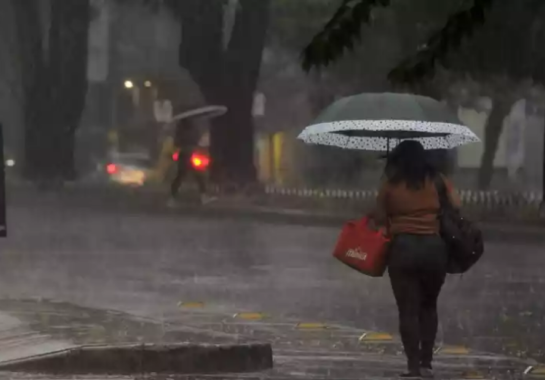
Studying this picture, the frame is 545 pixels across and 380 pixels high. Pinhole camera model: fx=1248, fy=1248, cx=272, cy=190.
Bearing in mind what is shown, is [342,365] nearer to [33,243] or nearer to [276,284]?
[276,284]

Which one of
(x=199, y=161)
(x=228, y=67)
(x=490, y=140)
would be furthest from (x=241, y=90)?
(x=490, y=140)

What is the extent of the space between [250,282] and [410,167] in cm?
651

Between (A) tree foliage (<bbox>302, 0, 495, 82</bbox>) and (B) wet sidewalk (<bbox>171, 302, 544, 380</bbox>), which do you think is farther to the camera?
(A) tree foliage (<bbox>302, 0, 495, 82</bbox>)

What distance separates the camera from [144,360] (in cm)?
870

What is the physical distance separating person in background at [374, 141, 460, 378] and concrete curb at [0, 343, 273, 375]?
125 centimetres

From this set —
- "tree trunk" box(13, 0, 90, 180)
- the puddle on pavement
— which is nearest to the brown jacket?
the puddle on pavement

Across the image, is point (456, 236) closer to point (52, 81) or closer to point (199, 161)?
point (199, 161)

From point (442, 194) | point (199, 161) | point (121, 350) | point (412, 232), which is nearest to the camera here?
point (412, 232)

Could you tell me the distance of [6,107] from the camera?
53.7 m

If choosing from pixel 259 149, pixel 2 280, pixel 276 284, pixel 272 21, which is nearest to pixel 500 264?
pixel 276 284

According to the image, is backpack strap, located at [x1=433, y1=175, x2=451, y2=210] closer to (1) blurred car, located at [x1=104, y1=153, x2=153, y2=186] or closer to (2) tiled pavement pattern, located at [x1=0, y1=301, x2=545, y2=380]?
(2) tiled pavement pattern, located at [x1=0, y1=301, x2=545, y2=380]

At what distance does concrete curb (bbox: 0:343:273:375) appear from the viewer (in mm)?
8508

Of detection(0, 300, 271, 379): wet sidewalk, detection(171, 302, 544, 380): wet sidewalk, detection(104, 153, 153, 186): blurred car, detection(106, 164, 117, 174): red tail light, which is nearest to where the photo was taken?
detection(0, 300, 271, 379): wet sidewalk

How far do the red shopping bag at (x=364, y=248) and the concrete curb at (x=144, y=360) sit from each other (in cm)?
102
